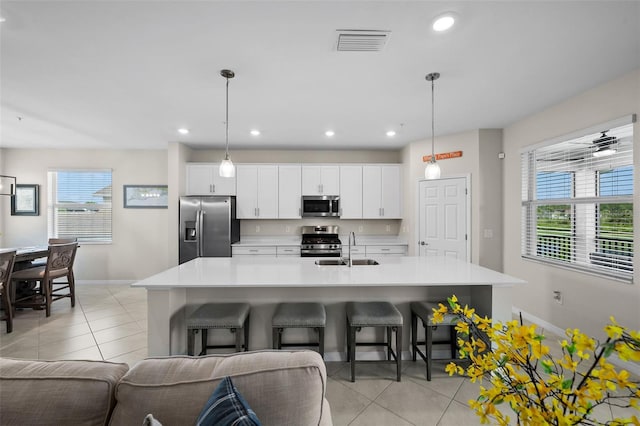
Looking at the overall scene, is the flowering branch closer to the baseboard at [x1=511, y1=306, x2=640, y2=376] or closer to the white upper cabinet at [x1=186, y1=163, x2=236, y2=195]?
the baseboard at [x1=511, y1=306, x2=640, y2=376]

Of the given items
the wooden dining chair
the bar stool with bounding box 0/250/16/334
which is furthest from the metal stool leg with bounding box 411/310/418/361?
the wooden dining chair

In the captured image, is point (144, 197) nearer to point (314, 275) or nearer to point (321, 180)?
point (321, 180)

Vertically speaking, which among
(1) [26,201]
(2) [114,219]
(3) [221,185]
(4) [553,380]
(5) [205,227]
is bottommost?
(4) [553,380]

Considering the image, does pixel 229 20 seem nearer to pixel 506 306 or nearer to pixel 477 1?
pixel 477 1

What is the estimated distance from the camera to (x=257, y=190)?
5.00 m

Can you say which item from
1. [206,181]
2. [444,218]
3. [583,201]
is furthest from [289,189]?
[583,201]

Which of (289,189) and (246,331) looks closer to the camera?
(246,331)

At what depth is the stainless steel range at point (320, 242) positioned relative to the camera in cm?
475

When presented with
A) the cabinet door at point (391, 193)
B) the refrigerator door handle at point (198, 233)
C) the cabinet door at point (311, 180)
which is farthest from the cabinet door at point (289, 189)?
the cabinet door at point (391, 193)

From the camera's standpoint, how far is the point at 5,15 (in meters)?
1.80

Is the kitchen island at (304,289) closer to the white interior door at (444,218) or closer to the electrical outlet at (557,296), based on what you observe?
the electrical outlet at (557,296)

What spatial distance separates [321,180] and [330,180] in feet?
0.53

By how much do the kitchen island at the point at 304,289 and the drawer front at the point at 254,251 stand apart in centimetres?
185

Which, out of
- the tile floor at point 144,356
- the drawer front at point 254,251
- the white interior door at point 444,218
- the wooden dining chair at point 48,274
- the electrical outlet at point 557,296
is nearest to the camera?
the tile floor at point 144,356
